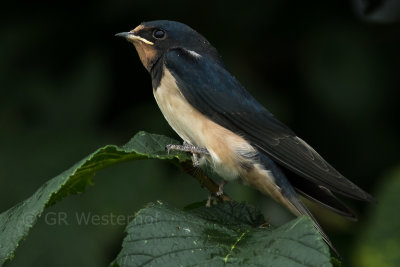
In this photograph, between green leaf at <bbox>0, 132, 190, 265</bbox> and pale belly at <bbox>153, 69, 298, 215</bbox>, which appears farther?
pale belly at <bbox>153, 69, 298, 215</bbox>

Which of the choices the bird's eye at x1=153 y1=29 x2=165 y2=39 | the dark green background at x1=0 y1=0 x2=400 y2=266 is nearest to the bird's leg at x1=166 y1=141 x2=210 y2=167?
the bird's eye at x1=153 y1=29 x2=165 y2=39

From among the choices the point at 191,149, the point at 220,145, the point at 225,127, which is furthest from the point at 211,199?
the point at 225,127

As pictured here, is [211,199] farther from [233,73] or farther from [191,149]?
[233,73]

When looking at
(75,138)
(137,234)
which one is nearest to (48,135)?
(75,138)

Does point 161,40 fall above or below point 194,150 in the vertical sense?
above

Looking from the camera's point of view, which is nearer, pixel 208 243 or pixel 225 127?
pixel 208 243

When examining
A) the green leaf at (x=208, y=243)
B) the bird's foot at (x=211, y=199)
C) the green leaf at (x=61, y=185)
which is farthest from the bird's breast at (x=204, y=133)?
the green leaf at (x=208, y=243)

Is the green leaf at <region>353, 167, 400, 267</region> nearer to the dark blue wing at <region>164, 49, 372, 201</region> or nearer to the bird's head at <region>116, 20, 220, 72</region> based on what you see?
the dark blue wing at <region>164, 49, 372, 201</region>
